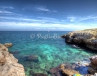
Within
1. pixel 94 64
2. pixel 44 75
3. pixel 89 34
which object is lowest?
pixel 44 75

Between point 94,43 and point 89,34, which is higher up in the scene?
point 89,34

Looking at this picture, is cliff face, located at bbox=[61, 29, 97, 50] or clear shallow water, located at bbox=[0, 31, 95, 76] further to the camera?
cliff face, located at bbox=[61, 29, 97, 50]

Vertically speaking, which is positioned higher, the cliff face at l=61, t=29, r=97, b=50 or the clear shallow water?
the cliff face at l=61, t=29, r=97, b=50

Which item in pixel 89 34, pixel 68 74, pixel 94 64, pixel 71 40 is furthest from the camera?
pixel 71 40

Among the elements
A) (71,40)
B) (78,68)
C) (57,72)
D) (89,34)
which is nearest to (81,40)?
(89,34)

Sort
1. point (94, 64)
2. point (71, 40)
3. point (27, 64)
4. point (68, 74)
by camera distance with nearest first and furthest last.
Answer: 1. point (68, 74)
2. point (94, 64)
3. point (27, 64)
4. point (71, 40)

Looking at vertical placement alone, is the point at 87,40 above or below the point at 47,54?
above

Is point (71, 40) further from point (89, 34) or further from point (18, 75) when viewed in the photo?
point (18, 75)

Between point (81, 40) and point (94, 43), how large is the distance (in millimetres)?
9402

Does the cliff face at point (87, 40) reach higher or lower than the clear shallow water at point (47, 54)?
higher

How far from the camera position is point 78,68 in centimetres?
2180

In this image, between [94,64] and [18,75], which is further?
[94,64]

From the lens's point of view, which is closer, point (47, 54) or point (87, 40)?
point (47, 54)

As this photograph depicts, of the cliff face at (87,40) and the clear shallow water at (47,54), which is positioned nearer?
the clear shallow water at (47,54)
